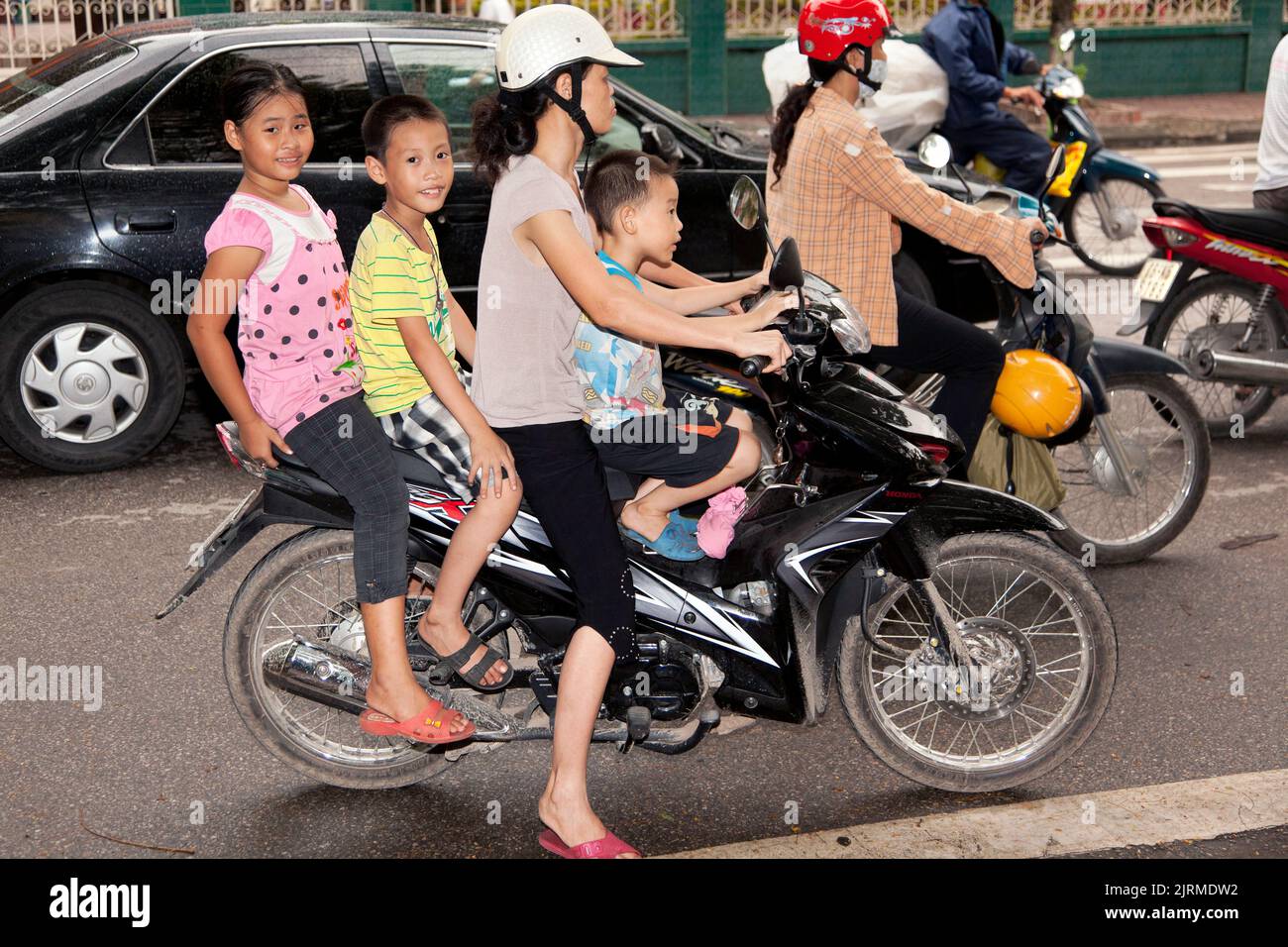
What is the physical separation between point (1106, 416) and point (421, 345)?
281 cm

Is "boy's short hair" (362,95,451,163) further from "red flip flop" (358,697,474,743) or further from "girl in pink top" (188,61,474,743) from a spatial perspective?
"red flip flop" (358,697,474,743)

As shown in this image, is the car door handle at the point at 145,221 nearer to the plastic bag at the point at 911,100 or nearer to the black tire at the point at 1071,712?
the black tire at the point at 1071,712

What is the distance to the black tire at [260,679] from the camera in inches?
150

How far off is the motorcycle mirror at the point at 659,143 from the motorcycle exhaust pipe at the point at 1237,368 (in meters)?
2.45

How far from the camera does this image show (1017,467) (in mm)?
5133

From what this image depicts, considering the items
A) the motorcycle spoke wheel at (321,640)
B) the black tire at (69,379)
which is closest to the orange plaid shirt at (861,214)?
the motorcycle spoke wheel at (321,640)

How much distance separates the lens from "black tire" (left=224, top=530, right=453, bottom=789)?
3801 mm

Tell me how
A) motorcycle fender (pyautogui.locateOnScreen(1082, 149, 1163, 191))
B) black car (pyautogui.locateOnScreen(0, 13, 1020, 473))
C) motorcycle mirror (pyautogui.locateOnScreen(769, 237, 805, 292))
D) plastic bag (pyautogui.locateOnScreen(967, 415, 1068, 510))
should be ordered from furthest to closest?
motorcycle fender (pyautogui.locateOnScreen(1082, 149, 1163, 191)) → black car (pyautogui.locateOnScreen(0, 13, 1020, 473)) → plastic bag (pyautogui.locateOnScreen(967, 415, 1068, 510)) → motorcycle mirror (pyautogui.locateOnScreen(769, 237, 805, 292))

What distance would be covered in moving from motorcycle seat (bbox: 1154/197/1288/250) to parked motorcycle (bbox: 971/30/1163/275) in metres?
2.86

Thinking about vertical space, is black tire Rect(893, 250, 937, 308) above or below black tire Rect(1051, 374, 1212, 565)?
above

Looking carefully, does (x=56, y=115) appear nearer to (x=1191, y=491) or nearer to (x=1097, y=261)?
(x=1191, y=491)

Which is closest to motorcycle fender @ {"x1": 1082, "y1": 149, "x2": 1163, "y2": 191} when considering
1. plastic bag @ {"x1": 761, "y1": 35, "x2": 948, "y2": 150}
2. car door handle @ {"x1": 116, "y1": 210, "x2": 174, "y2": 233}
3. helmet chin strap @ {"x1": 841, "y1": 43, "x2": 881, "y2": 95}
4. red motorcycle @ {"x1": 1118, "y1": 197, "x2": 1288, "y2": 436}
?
plastic bag @ {"x1": 761, "y1": 35, "x2": 948, "y2": 150}

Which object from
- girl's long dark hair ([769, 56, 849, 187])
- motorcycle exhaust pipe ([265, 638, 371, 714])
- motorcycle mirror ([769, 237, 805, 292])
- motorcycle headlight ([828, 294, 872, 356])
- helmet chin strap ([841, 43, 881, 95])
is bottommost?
motorcycle exhaust pipe ([265, 638, 371, 714])

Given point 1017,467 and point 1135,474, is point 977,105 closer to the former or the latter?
point 1135,474
